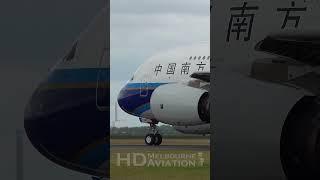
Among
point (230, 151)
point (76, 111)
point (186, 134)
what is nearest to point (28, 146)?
point (76, 111)

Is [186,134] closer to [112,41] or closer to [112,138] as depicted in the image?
[112,138]

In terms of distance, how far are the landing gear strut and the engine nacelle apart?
0.32ft

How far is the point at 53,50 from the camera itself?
2355mm

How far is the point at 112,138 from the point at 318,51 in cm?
94

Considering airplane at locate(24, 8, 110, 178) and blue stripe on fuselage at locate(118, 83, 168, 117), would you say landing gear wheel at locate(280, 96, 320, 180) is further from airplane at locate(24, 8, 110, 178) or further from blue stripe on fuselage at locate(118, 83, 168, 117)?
airplane at locate(24, 8, 110, 178)

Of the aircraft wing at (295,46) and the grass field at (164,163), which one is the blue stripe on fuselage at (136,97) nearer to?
the grass field at (164,163)

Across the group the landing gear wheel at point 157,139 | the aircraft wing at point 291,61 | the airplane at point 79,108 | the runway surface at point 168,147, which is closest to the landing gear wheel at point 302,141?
the aircraft wing at point 291,61

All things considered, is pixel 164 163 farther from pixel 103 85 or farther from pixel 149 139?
pixel 103 85

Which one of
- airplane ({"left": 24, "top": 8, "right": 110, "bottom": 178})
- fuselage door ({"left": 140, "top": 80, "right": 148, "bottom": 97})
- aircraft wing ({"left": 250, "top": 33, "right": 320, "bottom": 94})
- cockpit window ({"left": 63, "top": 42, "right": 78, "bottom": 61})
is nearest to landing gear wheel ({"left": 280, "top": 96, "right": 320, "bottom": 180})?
aircraft wing ({"left": 250, "top": 33, "right": 320, "bottom": 94})

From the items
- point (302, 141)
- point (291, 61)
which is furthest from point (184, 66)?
point (302, 141)

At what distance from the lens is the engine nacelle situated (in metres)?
2.60

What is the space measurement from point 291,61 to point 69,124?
994mm

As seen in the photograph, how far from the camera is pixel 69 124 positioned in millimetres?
2504

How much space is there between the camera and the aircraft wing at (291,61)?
2.52 m
